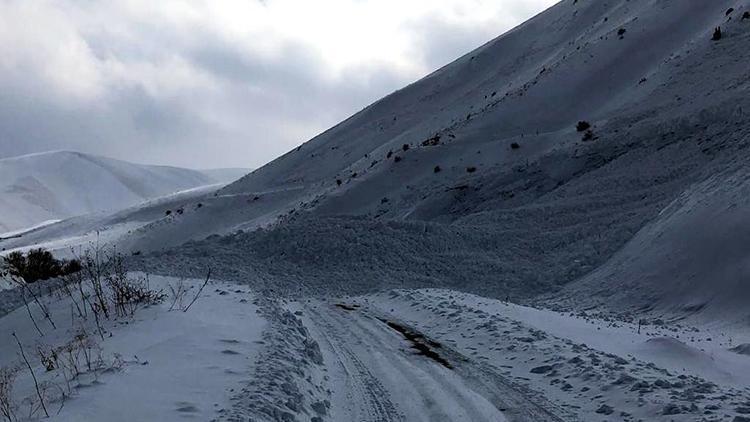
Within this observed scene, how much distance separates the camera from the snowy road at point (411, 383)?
6965 millimetres

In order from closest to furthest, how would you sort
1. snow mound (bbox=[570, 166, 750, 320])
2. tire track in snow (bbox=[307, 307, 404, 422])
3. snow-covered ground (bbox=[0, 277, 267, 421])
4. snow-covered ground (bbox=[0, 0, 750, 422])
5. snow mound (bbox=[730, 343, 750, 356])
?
1. snow-covered ground (bbox=[0, 277, 267, 421])
2. tire track in snow (bbox=[307, 307, 404, 422])
3. snow-covered ground (bbox=[0, 0, 750, 422])
4. snow mound (bbox=[730, 343, 750, 356])
5. snow mound (bbox=[570, 166, 750, 320])

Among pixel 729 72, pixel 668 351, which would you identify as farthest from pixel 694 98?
pixel 668 351

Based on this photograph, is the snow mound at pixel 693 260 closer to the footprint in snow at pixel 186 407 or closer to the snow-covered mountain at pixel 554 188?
the snow-covered mountain at pixel 554 188

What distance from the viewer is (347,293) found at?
58.5 ft

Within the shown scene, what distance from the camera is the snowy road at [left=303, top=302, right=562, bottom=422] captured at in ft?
22.9

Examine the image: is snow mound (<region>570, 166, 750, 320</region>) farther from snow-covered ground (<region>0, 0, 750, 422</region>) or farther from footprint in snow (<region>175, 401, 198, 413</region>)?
footprint in snow (<region>175, 401, 198, 413</region>)

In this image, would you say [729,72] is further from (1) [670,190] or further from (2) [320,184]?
(2) [320,184]

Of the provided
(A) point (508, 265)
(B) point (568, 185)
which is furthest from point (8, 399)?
(B) point (568, 185)

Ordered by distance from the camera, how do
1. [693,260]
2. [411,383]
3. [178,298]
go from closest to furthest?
[411,383] < [178,298] < [693,260]

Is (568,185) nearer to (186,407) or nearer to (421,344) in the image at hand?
(421,344)

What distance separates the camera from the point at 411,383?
806cm

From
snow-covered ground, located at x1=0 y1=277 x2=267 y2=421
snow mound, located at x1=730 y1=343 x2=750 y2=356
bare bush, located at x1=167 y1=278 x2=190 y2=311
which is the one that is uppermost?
bare bush, located at x1=167 y1=278 x2=190 y2=311

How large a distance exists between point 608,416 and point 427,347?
3.82 m

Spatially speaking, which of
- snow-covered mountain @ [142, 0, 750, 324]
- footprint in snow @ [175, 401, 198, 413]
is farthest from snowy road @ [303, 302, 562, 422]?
snow-covered mountain @ [142, 0, 750, 324]
